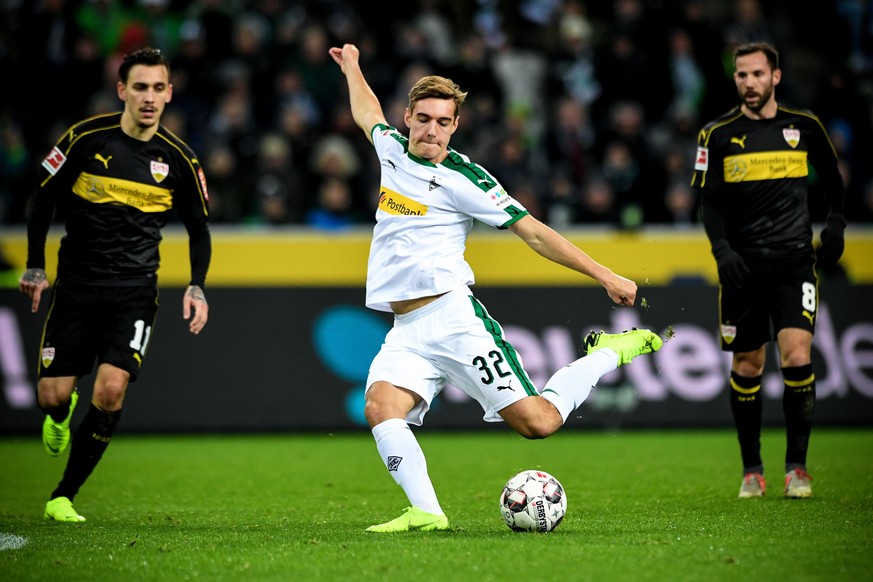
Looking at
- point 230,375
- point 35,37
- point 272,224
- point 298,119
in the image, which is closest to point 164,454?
point 230,375

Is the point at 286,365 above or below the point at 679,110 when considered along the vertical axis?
below

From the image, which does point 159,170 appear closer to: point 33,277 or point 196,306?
point 196,306

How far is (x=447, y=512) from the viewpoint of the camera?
318 inches

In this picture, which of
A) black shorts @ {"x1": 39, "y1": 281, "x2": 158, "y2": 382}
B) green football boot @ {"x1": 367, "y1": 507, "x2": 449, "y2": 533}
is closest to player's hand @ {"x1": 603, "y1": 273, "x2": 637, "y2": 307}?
green football boot @ {"x1": 367, "y1": 507, "x2": 449, "y2": 533}

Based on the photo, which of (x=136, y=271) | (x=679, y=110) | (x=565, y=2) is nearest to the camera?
(x=136, y=271)

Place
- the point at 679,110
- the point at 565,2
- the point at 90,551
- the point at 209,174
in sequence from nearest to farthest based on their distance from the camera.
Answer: the point at 90,551
the point at 209,174
the point at 679,110
the point at 565,2

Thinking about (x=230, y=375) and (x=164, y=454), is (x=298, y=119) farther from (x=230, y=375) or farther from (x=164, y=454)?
(x=164, y=454)

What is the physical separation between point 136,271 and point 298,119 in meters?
8.51

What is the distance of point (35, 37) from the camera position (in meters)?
16.6

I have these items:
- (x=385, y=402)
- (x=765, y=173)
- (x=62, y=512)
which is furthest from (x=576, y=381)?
(x=62, y=512)

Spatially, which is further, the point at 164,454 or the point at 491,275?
the point at 491,275

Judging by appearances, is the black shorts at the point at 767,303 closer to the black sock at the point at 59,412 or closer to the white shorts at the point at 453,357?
the white shorts at the point at 453,357

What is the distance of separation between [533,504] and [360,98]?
9.15 ft

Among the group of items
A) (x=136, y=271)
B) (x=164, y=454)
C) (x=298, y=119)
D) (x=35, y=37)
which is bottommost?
(x=164, y=454)
